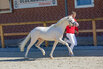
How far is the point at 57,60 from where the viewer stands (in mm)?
9562

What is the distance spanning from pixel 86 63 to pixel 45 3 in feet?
23.2

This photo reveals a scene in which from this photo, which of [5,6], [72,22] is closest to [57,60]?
[72,22]

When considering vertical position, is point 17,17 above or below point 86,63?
above

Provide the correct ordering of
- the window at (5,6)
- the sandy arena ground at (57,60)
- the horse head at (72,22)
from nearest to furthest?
the sandy arena ground at (57,60) → the horse head at (72,22) → the window at (5,6)

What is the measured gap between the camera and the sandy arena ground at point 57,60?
855 cm

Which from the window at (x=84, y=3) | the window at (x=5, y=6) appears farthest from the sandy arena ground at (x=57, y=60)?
the window at (x=5, y=6)

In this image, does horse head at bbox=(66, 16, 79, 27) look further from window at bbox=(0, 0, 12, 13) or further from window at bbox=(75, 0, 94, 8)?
window at bbox=(0, 0, 12, 13)

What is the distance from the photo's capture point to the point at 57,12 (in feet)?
49.1

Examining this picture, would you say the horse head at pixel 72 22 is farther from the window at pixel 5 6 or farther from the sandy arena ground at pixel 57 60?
the window at pixel 5 6

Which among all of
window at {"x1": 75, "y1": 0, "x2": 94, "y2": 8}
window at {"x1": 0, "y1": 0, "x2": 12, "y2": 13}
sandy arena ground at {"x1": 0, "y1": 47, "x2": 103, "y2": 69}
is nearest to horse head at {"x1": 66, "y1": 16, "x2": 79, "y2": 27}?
sandy arena ground at {"x1": 0, "y1": 47, "x2": 103, "y2": 69}

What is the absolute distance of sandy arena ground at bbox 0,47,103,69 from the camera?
8.55 meters

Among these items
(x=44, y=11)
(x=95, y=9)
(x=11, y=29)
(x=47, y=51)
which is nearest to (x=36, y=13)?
(x=44, y=11)

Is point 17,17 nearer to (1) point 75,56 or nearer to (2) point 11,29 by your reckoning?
(2) point 11,29

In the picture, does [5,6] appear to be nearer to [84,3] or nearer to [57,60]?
[84,3]
